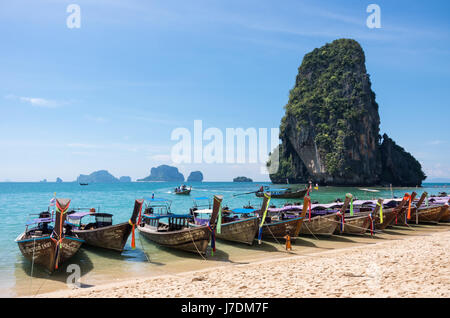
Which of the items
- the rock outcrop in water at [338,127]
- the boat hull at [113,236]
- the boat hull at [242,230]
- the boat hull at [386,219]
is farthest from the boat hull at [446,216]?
the rock outcrop in water at [338,127]

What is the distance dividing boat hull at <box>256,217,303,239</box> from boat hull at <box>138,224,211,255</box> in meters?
4.91

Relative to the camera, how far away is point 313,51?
381 ft

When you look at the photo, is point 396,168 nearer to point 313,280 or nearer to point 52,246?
point 313,280

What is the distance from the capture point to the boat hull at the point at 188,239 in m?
14.5

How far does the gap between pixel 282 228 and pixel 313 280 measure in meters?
8.70

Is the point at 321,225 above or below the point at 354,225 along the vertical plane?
above

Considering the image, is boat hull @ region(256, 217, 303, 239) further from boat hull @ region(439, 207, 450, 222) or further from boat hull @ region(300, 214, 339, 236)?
boat hull @ region(439, 207, 450, 222)

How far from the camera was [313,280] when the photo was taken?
9242 millimetres

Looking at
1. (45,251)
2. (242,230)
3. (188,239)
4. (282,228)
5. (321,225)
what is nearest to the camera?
(45,251)

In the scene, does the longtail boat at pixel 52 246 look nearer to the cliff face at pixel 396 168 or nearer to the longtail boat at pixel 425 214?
the longtail boat at pixel 425 214

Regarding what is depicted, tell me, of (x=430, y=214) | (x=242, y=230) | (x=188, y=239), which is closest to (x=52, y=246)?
(x=188, y=239)

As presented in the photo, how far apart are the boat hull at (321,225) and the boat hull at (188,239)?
7.91 m
